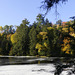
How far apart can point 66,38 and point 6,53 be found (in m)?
55.7

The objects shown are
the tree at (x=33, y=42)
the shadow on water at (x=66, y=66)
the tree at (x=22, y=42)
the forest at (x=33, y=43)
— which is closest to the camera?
the shadow on water at (x=66, y=66)

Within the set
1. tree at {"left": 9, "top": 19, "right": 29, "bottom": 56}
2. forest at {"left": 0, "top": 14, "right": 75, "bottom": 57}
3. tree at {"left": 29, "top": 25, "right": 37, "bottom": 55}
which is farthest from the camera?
tree at {"left": 9, "top": 19, "right": 29, "bottom": 56}

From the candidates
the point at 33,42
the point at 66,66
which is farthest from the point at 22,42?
the point at 66,66

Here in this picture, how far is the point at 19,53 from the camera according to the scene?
2012 inches

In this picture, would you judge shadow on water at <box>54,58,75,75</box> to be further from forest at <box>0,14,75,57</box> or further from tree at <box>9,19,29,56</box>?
tree at <box>9,19,29,56</box>

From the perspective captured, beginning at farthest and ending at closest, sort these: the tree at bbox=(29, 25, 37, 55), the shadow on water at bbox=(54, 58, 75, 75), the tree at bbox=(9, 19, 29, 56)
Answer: the tree at bbox=(9, 19, 29, 56) → the tree at bbox=(29, 25, 37, 55) → the shadow on water at bbox=(54, 58, 75, 75)

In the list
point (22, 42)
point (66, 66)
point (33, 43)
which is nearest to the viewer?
point (66, 66)

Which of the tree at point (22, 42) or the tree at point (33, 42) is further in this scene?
the tree at point (22, 42)

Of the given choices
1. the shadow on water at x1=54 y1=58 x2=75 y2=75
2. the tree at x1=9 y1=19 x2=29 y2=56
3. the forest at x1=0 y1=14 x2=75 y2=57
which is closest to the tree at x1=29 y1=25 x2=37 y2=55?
the forest at x1=0 y1=14 x2=75 y2=57

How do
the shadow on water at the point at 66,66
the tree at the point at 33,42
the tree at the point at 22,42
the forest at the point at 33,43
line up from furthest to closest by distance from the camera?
the tree at the point at 22,42
the tree at the point at 33,42
the forest at the point at 33,43
the shadow on water at the point at 66,66

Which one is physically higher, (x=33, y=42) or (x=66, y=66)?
(x=33, y=42)

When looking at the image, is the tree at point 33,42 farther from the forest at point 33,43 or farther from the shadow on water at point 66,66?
the shadow on water at point 66,66

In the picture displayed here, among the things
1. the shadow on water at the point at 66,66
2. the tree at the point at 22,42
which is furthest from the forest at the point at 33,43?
the shadow on water at the point at 66,66

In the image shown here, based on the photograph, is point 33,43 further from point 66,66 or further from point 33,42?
point 66,66
